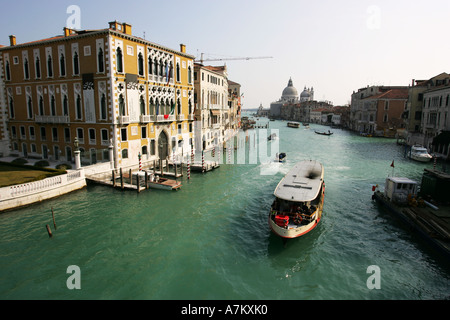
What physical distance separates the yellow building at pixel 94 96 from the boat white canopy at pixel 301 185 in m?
15.2

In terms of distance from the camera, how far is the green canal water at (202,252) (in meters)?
11.5

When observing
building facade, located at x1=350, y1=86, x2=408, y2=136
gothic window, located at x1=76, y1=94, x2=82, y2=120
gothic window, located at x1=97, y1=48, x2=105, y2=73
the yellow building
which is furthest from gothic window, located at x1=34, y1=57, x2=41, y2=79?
building facade, located at x1=350, y1=86, x2=408, y2=136

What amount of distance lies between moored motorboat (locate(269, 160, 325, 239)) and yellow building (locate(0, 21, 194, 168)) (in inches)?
634

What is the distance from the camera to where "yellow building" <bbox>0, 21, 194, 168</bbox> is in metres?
26.1

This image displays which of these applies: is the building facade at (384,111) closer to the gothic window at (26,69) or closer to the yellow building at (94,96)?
the yellow building at (94,96)

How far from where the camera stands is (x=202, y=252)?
46.5 ft

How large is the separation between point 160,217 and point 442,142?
1526 inches

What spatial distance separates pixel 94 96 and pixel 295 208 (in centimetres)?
2060

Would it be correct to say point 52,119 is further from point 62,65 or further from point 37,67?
point 37,67

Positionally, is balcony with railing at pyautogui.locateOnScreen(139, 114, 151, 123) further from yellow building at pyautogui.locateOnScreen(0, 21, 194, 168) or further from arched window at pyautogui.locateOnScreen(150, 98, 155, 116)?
arched window at pyautogui.locateOnScreen(150, 98, 155, 116)

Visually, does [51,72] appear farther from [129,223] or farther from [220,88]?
[220,88]

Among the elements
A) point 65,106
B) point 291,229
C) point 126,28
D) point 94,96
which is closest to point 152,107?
point 94,96

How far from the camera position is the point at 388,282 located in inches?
480

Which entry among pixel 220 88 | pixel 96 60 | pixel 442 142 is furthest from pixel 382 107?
pixel 96 60
